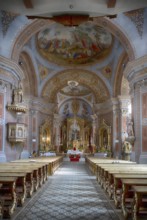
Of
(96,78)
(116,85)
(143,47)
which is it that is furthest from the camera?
(96,78)

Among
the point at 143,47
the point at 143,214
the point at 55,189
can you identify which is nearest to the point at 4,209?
the point at 143,214

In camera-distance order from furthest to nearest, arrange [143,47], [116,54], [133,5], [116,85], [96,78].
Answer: [96,78], [116,85], [116,54], [143,47], [133,5]

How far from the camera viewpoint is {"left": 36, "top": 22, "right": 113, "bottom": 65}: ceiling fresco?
760 inches

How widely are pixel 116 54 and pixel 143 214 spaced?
16.6 meters

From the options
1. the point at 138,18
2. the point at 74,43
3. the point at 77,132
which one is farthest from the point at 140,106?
the point at 77,132

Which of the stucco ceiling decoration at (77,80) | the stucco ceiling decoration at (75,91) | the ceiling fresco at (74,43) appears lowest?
the stucco ceiling decoration at (77,80)

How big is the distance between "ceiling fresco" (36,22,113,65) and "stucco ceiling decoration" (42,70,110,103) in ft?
3.41

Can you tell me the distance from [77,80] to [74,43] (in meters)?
3.85

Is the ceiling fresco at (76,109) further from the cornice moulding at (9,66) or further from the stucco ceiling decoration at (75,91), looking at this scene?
the cornice moulding at (9,66)

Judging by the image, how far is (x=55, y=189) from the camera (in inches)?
323

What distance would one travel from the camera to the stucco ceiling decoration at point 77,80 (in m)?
23.2

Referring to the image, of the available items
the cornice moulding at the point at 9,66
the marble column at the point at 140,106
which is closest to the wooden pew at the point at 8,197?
the marble column at the point at 140,106

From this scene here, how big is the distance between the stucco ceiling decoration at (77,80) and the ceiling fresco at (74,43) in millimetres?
1040

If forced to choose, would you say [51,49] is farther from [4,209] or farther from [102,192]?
[4,209]
